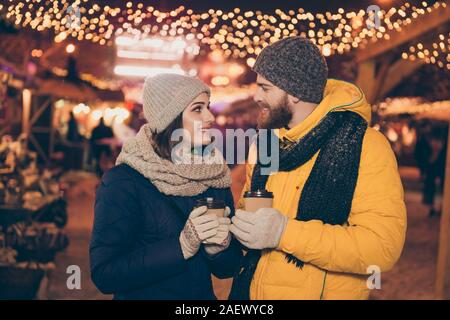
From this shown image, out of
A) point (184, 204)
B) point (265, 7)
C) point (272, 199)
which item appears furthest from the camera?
point (265, 7)

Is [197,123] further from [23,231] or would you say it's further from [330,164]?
[23,231]

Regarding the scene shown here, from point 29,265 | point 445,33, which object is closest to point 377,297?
point 445,33

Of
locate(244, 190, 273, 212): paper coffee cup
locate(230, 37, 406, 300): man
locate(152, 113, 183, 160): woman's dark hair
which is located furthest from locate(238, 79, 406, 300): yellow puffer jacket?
locate(152, 113, 183, 160): woman's dark hair

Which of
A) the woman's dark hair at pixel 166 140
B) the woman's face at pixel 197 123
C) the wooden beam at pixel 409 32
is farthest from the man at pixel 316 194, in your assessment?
the wooden beam at pixel 409 32

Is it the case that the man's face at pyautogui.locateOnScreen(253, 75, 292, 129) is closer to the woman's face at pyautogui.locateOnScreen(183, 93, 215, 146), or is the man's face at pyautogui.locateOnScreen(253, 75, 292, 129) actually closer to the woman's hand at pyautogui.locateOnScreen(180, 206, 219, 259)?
the woman's face at pyautogui.locateOnScreen(183, 93, 215, 146)

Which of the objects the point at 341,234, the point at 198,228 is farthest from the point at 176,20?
the point at 341,234

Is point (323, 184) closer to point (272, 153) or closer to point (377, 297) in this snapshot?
point (272, 153)

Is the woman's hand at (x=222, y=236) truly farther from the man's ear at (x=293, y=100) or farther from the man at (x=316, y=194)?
the man's ear at (x=293, y=100)

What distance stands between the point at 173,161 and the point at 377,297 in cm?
573

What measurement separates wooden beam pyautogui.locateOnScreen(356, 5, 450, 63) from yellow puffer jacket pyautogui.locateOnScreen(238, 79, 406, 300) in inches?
156

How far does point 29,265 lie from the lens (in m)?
6.99

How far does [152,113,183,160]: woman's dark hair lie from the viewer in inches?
124

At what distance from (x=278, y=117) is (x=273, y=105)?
0.21 ft

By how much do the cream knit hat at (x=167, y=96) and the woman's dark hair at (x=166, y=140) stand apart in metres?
0.03
